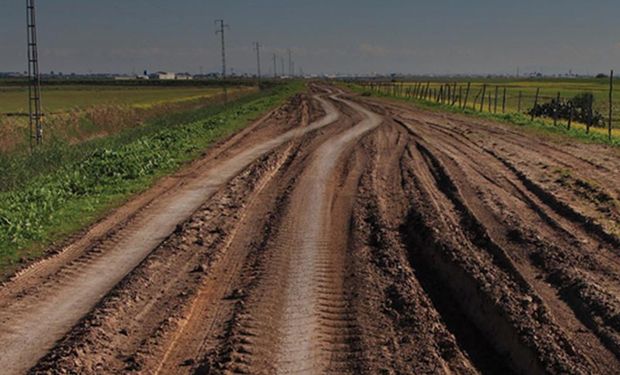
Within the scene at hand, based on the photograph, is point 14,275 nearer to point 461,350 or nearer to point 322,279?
point 322,279

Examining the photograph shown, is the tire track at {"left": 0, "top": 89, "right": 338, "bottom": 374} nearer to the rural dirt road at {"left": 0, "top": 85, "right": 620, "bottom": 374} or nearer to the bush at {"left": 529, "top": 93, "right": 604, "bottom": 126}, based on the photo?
the rural dirt road at {"left": 0, "top": 85, "right": 620, "bottom": 374}

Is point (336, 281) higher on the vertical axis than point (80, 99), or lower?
lower

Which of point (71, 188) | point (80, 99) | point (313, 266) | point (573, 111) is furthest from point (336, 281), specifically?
point (80, 99)

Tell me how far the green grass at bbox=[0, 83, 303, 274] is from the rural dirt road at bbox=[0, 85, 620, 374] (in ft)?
1.99

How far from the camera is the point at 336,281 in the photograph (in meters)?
8.72

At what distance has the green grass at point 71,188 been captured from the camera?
435 inches

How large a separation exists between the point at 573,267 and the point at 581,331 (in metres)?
2.17

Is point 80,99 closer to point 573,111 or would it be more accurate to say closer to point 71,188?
point 573,111

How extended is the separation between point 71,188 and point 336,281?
864 centimetres

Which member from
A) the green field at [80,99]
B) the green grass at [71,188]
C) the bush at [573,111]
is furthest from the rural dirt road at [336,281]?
the green field at [80,99]

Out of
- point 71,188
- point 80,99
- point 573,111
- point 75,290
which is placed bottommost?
point 75,290

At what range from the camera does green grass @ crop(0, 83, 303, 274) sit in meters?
11.1

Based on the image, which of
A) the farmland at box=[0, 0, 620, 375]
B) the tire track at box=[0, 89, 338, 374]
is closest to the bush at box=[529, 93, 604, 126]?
the farmland at box=[0, 0, 620, 375]

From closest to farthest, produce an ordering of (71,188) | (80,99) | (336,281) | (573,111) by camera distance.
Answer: (336,281) → (71,188) → (573,111) → (80,99)
